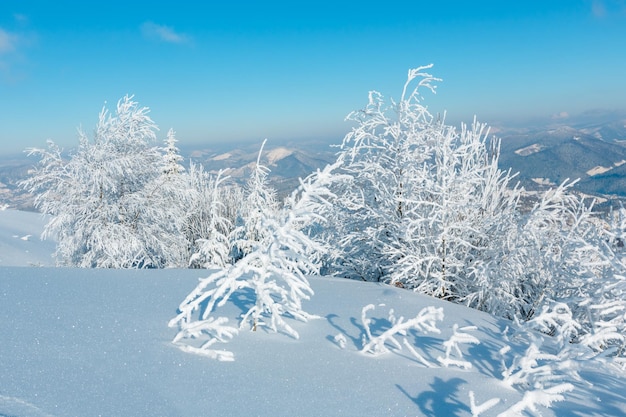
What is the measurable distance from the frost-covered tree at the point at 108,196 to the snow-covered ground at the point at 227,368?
21.4 ft

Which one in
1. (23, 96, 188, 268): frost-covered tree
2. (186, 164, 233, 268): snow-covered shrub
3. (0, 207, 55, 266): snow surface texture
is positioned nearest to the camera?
(23, 96, 188, 268): frost-covered tree

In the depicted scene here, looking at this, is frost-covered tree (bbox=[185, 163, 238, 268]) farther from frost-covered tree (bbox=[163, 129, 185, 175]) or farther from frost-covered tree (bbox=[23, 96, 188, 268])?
frost-covered tree (bbox=[163, 129, 185, 175])

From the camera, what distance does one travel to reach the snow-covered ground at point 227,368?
1.64 meters

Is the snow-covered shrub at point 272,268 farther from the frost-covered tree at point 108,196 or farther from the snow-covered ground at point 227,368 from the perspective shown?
the frost-covered tree at point 108,196

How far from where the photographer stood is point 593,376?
96.7 inches

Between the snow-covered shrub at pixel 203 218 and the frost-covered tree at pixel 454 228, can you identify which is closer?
the frost-covered tree at pixel 454 228

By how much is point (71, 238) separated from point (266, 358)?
9.23 meters

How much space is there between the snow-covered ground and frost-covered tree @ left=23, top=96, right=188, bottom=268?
21.4ft

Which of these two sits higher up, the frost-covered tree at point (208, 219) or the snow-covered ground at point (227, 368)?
the snow-covered ground at point (227, 368)

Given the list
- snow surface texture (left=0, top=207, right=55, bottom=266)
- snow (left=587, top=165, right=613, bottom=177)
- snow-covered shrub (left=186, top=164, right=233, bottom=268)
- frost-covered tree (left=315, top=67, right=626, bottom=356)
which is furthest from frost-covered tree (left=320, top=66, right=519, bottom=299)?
snow (left=587, top=165, right=613, bottom=177)

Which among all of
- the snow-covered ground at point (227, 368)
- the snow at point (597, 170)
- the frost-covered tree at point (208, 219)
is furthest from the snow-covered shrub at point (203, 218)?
the snow at point (597, 170)

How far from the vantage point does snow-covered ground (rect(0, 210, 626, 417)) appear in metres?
1.64

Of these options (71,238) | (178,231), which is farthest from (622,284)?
(71,238)

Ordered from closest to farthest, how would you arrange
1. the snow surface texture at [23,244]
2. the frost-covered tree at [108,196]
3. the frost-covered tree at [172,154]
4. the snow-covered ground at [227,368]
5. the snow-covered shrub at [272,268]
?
the snow-covered ground at [227,368]
the snow-covered shrub at [272,268]
the frost-covered tree at [108,196]
the snow surface texture at [23,244]
the frost-covered tree at [172,154]
